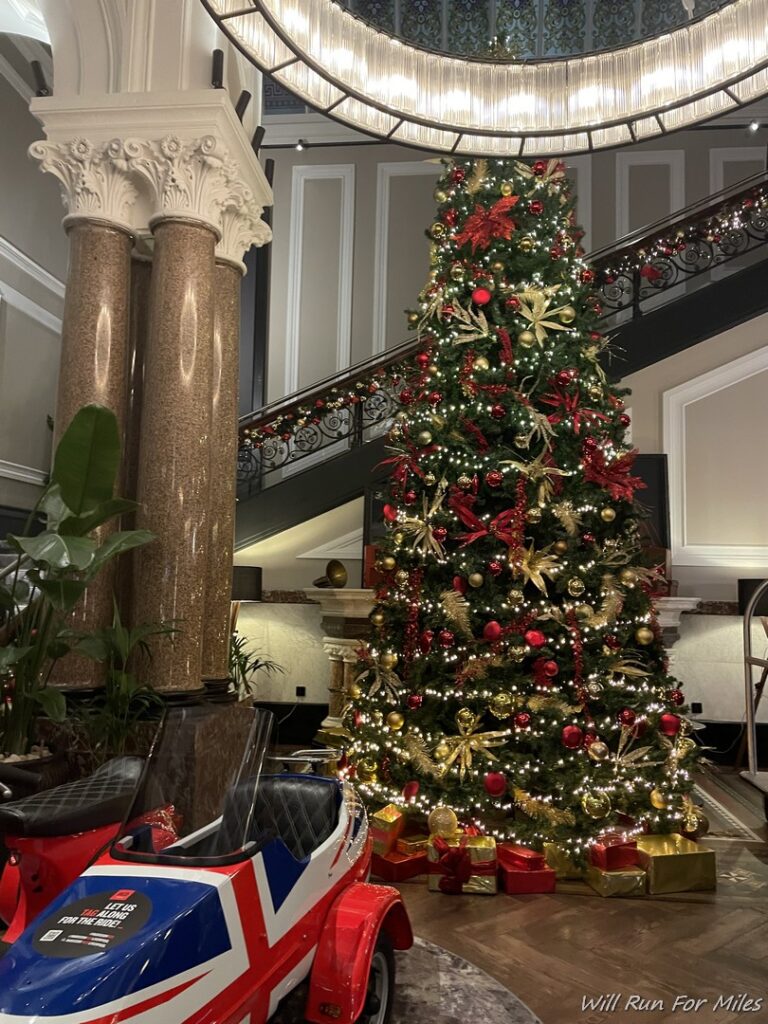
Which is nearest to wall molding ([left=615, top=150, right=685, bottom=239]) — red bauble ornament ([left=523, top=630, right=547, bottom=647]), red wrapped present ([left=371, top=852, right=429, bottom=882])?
red bauble ornament ([left=523, top=630, right=547, bottom=647])

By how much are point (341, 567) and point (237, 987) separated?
568 cm

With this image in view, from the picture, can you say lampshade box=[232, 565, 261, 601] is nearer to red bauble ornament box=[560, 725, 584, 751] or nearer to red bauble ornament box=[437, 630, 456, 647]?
red bauble ornament box=[437, 630, 456, 647]

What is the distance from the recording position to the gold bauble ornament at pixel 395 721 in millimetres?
4461

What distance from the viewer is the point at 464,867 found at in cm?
376

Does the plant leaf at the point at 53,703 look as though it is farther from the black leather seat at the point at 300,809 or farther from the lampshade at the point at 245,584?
the lampshade at the point at 245,584

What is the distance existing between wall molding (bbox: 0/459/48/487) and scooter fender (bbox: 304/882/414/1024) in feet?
21.0

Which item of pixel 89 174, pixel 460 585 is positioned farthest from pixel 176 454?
pixel 460 585

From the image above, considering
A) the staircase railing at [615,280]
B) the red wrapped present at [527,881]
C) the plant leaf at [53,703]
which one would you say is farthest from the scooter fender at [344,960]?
the staircase railing at [615,280]

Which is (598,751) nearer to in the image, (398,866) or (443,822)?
(443,822)

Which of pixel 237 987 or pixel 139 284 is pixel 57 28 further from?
pixel 237 987

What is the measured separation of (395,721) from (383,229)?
760 cm

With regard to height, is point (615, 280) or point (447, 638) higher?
point (615, 280)

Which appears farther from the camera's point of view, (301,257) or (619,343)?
(301,257)

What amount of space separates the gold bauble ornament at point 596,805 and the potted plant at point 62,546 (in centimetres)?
262
